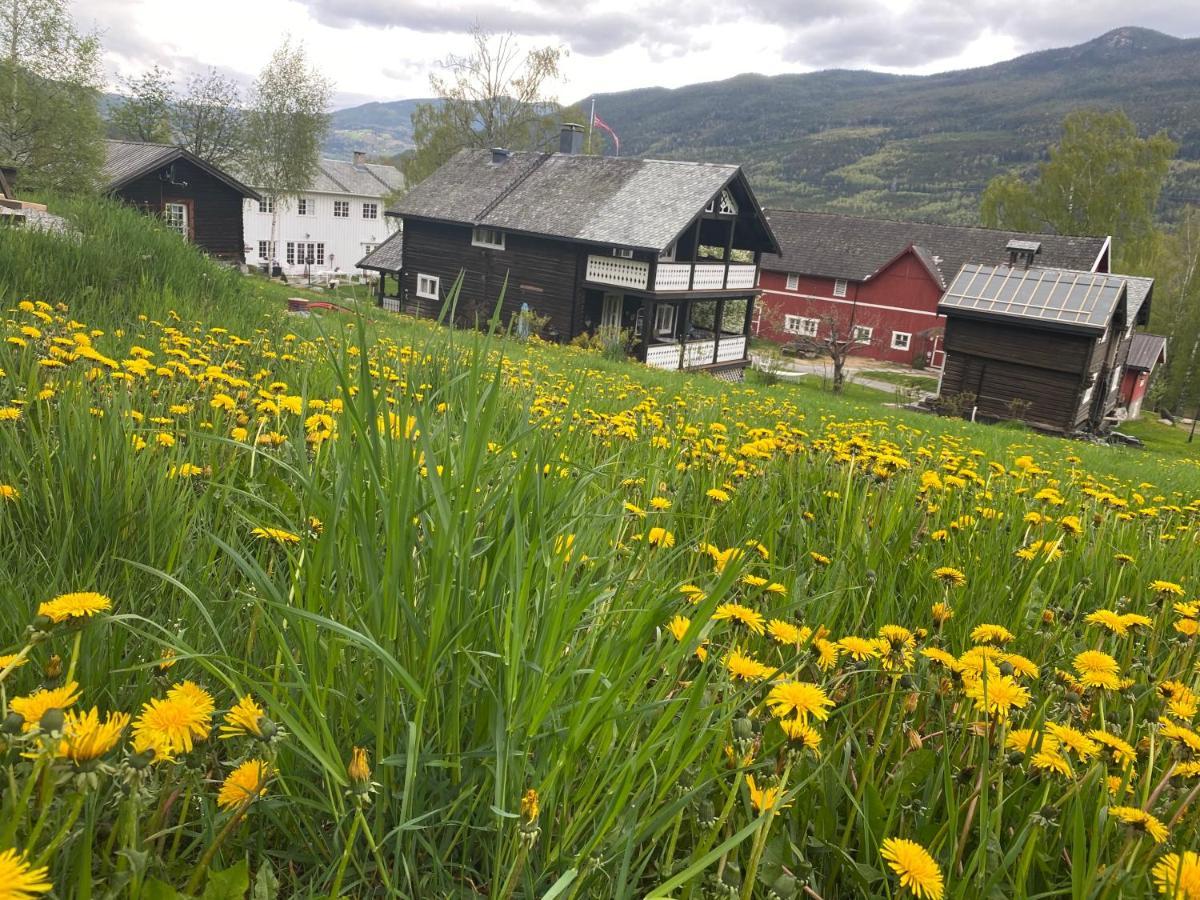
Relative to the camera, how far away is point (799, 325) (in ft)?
147

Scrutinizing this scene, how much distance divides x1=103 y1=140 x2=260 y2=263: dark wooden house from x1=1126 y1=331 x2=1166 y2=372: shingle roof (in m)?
41.9

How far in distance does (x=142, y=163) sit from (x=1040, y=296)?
3221cm

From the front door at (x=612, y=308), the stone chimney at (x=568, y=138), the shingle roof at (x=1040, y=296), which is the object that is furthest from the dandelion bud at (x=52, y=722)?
the stone chimney at (x=568, y=138)

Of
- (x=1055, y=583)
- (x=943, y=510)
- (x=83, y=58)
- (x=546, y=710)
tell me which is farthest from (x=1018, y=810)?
(x=83, y=58)

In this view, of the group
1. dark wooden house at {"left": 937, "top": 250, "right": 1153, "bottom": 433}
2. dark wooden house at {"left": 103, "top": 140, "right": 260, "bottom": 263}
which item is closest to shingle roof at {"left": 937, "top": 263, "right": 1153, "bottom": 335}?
dark wooden house at {"left": 937, "top": 250, "right": 1153, "bottom": 433}

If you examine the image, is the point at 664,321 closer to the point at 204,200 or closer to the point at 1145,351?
the point at 204,200

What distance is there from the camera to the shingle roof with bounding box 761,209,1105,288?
42.5 m

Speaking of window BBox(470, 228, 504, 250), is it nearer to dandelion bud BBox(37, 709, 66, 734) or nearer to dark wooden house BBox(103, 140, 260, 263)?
dark wooden house BBox(103, 140, 260, 263)

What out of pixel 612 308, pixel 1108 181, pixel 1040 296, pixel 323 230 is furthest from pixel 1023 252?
pixel 323 230

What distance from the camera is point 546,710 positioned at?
3.84 ft

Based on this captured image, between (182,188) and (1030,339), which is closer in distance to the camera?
(1030,339)

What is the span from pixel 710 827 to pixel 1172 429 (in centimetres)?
4924

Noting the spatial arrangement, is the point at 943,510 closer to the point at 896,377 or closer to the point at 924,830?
the point at 924,830

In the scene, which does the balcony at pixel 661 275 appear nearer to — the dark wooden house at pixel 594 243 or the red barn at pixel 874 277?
the dark wooden house at pixel 594 243
